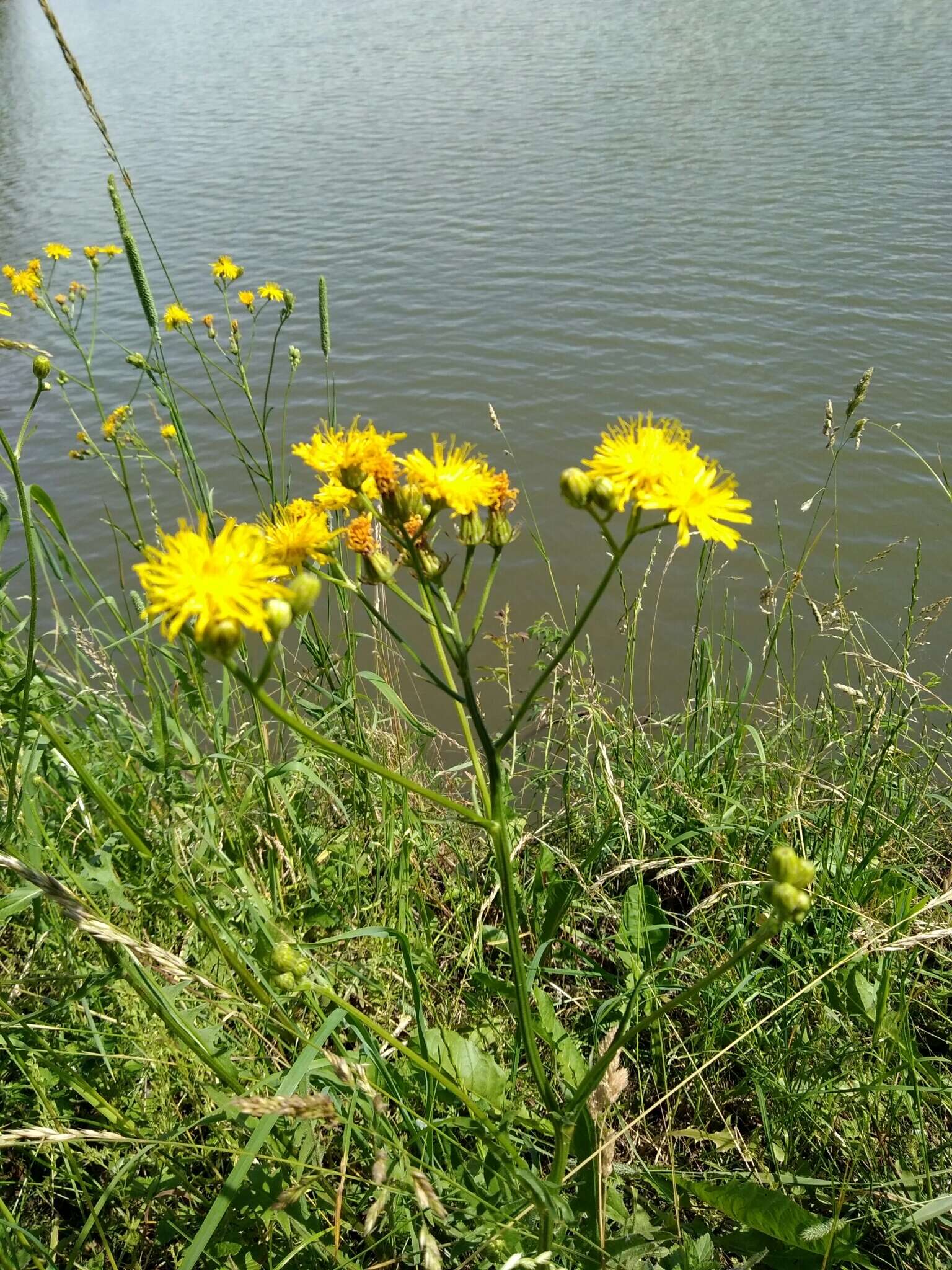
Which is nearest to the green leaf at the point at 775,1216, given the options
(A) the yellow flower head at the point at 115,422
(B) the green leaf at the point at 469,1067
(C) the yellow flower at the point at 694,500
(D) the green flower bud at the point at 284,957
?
(B) the green leaf at the point at 469,1067

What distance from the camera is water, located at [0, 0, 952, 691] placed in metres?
7.44

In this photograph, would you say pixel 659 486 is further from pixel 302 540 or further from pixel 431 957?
pixel 431 957

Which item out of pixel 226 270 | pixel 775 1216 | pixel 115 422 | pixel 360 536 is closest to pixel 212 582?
pixel 360 536

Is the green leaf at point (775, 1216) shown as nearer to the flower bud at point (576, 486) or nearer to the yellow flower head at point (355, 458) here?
the flower bud at point (576, 486)

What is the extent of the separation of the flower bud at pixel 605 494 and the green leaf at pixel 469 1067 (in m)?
1.30

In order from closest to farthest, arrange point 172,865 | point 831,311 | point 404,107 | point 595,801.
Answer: point 172,865
point 595,801
point 831,311
point 404,107

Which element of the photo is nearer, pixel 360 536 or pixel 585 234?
pixel 360 536

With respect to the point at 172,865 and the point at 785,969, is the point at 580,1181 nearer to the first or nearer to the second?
the point at 785,969

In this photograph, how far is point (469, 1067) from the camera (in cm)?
211

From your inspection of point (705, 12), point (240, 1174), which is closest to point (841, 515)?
point (240, 1174)

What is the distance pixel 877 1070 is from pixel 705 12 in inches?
924

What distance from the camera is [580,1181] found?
1796mm

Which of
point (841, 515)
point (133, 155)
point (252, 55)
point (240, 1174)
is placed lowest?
point (841, 515)

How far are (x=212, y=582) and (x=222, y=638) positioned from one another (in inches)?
4.1
